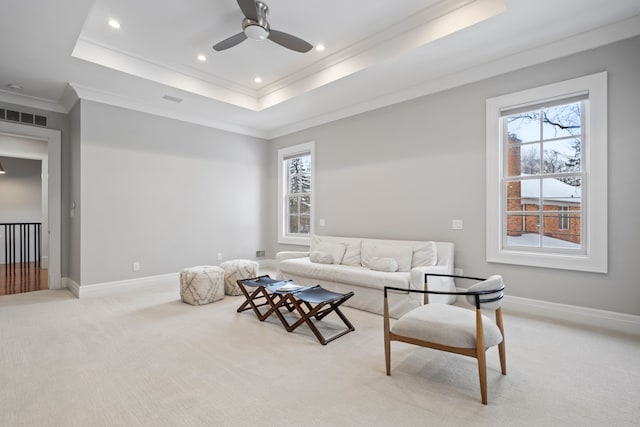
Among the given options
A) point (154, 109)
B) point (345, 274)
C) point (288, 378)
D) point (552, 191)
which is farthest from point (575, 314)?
point (154, 109)

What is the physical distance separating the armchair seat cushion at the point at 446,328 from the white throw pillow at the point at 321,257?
248 centimetres

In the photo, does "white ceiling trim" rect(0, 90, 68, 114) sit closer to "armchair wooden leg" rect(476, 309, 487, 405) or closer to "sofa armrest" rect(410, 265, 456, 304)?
"sofa armrest" rect(410, 265, 456, 304)

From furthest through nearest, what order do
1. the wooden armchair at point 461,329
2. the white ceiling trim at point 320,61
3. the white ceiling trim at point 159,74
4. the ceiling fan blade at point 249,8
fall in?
the white ceiling trim at point 159,74 → the white ceiling trim at point 320,61 → the ceiling fan blade at point 249,8 → the wooden armchair at point 461,329

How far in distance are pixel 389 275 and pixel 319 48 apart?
117 inches

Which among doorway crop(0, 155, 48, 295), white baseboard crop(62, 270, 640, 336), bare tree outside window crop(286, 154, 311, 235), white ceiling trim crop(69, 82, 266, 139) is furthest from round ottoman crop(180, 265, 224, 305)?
doorway crop(0, 155, 48, 295)

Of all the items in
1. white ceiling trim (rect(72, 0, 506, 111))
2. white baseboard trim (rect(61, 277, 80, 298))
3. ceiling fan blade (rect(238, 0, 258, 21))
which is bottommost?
white baseboard trim (rect(61, 277, 80, 298))

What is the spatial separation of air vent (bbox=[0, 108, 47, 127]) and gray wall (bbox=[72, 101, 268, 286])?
58 cm

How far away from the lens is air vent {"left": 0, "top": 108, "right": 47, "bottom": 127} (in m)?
4.61

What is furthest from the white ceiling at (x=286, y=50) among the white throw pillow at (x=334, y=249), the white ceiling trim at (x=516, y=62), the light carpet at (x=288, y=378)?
the light carpet at (x=288, y=378)

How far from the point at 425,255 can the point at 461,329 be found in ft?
6.91

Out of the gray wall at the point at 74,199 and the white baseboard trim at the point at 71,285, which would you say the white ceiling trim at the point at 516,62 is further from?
the white baseboard trim at the point at 71,285

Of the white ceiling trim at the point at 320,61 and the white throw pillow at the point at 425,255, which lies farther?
the white throw pillow at the point at 425,255

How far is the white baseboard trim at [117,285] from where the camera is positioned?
4.54 m

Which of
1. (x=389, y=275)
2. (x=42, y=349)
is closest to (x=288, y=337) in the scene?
(x=389, y=275)
